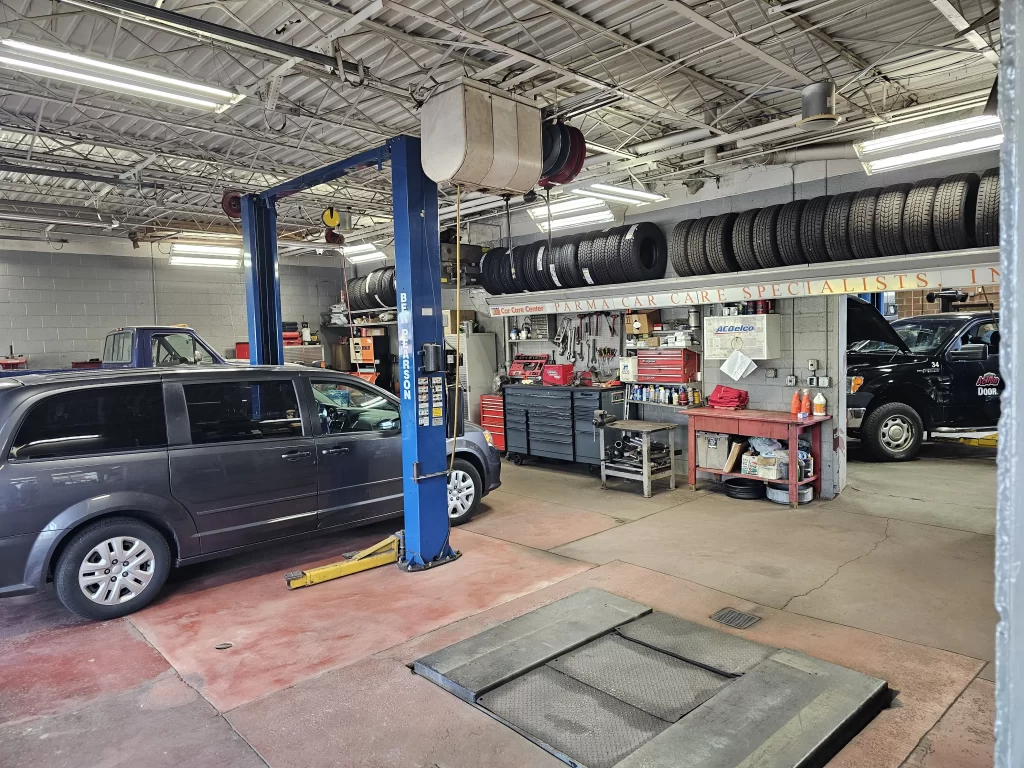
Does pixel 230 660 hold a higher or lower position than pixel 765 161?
lower

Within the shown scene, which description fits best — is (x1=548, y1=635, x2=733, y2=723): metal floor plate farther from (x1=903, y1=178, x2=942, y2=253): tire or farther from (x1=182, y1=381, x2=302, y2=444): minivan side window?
(x1=903, y1=178, x2=942, y2=253): tire

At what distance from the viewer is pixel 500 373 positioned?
1038cm

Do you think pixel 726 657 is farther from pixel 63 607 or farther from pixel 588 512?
pixel 63 607

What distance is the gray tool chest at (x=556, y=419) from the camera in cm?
823

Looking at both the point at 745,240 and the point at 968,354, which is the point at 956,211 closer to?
the point at 745,240

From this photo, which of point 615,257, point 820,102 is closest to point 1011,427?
point 820,102

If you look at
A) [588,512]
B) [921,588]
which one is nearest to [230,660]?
[588,512]

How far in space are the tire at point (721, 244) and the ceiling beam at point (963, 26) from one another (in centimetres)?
251

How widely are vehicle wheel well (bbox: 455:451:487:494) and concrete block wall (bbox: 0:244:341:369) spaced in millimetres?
8699

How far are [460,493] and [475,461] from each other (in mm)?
328

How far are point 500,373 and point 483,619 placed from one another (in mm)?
6510

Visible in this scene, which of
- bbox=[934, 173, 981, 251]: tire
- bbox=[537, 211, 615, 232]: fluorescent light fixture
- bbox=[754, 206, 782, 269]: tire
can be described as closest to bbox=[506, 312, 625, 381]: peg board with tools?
bbox=[537, 211, 615, 232]: fluorescent light fixture

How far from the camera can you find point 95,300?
1164 cm

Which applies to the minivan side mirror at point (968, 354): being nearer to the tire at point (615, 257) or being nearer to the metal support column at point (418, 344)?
the tire at point (615, 257)
